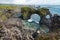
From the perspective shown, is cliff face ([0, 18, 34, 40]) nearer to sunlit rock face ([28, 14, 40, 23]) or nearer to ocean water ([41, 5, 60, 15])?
sunlit rock face ([28, 14, 40, 23])

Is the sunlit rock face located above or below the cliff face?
above

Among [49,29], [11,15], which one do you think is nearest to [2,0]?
[11,15]

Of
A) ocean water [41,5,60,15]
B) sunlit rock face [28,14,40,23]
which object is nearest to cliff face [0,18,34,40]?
sunlit rock face [28,14,40,23]

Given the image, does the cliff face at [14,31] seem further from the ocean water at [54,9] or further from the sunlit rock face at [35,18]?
the ocean water at [54,9]

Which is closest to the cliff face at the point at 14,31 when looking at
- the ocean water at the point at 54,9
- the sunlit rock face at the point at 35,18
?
the sunlit rock face at the point at 35,18

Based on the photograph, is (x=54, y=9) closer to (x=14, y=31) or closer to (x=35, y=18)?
(x=35, y=18)

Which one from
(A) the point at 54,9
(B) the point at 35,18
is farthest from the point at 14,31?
(A) the point at 54,9

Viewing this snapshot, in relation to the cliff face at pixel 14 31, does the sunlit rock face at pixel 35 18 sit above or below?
above

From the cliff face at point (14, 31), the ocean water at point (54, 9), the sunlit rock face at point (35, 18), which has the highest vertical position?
the ocean water at point (54, 9)

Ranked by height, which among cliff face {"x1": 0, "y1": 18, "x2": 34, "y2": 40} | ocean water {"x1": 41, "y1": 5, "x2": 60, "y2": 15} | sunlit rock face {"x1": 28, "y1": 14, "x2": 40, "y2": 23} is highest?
ocean water {"x1": 41, "y1": 5, "x2": 60, "y2": 15}

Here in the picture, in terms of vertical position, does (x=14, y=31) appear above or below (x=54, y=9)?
below

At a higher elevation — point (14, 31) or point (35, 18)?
point (35, 18)
